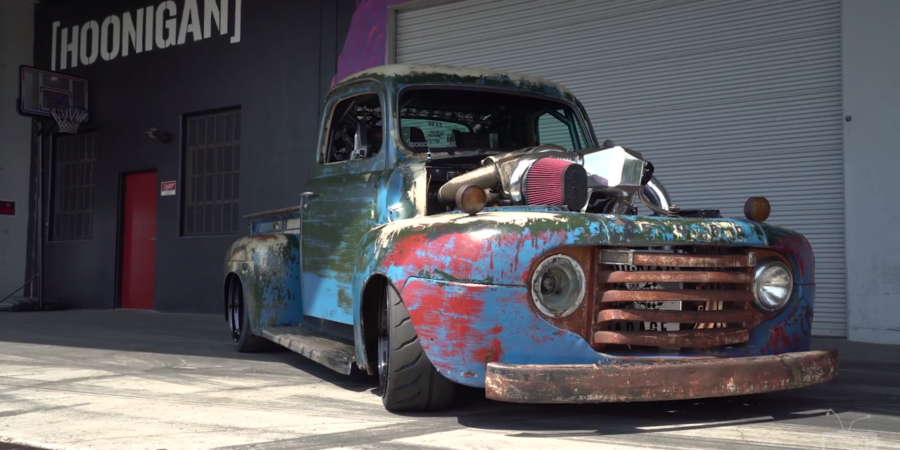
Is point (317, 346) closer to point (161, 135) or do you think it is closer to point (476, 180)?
point (476, 180)

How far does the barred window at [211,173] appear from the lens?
13586 mm

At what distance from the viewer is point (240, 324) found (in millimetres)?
7457

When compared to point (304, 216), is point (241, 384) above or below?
below

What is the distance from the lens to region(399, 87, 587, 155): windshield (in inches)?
203

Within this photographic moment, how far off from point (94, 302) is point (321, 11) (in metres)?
6.94

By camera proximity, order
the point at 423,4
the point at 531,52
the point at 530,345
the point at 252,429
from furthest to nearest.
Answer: the point at 423,4 → the point at 531,52 → the point at 252,429 → the point at 530,345

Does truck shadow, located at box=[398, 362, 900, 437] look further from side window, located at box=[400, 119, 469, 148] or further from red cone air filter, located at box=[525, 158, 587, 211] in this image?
side window, located at box=[400, 119, 469, 148]

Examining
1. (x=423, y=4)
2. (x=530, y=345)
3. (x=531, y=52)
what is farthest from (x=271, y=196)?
(x=530, y=345)

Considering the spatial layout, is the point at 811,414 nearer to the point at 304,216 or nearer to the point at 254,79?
the point at 304,216

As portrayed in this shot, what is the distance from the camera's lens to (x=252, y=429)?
396 centimetres

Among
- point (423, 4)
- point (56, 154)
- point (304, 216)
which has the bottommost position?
point (304, 216)

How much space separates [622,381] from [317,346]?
7.83 feet

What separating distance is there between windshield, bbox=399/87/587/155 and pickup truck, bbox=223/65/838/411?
35mm

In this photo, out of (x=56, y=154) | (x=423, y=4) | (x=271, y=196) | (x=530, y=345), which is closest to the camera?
(x=530, y=345)
